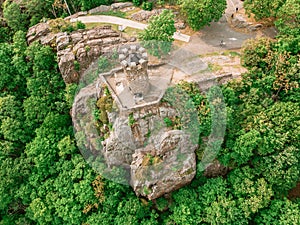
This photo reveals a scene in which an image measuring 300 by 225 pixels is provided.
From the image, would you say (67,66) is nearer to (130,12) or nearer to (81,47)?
(81,47)

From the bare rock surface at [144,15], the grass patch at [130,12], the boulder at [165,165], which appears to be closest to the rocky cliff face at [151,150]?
the boulder at [165,165]

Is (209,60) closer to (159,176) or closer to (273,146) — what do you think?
(273,146)

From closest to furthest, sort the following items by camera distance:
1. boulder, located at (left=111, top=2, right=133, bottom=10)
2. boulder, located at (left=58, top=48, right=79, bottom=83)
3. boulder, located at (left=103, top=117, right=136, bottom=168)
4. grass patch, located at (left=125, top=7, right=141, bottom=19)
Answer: boulder, located at (left=103, top=117, right=136, bottom=168) → boulder, located at (left=58, top=48, right=79, bottom=83) → grass patch, located at (left=125, top=7, right=141, bottom=19) → boulder, located at (left=111, top=2, right=133, bottom=10)

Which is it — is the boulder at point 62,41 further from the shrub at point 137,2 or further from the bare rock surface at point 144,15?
the shrub at point 137,2

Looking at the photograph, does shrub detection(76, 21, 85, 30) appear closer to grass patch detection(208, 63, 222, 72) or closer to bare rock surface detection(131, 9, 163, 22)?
bare rock surface detection(131, 9, 163, 22)

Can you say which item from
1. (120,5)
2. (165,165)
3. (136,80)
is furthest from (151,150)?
(120,5)

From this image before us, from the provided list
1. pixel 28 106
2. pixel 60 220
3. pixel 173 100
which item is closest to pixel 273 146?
pixel 173 100

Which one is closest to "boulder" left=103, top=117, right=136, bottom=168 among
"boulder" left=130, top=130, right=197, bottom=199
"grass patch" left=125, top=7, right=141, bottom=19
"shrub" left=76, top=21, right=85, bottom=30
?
"boulder" left=130, top=130, right=197, bottom=199
